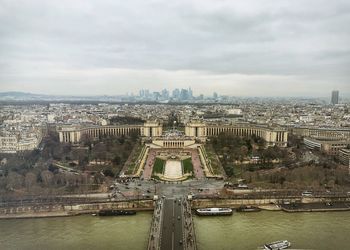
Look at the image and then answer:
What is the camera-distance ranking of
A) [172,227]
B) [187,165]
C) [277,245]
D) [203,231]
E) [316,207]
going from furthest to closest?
[187,165] < [316,207] < [203,231] < [172,227] < [277,245]

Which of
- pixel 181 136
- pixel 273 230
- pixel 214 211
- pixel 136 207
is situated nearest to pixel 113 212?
pixel 136 207

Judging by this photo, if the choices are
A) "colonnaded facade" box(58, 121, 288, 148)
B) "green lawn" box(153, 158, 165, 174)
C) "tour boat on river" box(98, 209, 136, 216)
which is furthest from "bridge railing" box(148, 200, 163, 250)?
"colonnaded facade" box(58, 121, 288, 148)

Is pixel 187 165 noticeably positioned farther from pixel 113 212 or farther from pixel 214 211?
pixel 113 212

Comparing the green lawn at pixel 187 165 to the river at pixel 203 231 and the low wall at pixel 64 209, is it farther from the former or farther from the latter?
the river at pixel 203 231

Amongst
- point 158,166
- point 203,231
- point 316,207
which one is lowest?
point 203,231

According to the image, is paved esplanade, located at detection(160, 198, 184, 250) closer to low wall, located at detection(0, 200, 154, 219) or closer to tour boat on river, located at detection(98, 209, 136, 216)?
low wall, located at detection(0, 200, 154, 219)

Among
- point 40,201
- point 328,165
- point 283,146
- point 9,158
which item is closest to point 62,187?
point 40,201

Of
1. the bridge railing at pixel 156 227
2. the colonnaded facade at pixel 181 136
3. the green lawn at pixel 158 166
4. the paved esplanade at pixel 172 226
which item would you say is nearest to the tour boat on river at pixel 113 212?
the bridge railing at pixel 156 227
